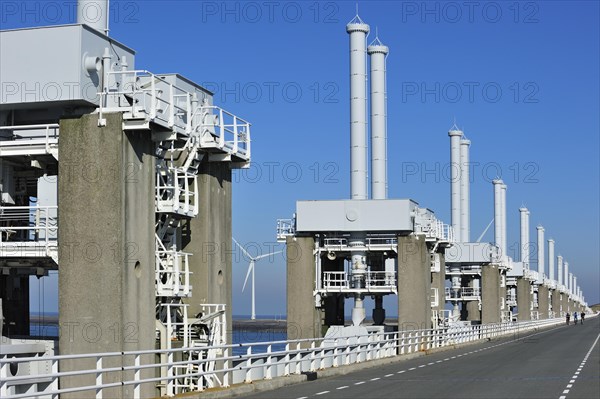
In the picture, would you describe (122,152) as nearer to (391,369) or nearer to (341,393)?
(341,393)

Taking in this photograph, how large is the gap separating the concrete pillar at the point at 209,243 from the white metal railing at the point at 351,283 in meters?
30.9

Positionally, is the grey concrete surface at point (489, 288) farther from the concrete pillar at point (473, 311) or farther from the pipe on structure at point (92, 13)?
the pipe on structure at point (92, 13)

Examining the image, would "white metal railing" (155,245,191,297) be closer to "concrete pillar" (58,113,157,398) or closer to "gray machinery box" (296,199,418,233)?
"concrete pillar" (58,113,157,398)

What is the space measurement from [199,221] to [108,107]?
7.85 m

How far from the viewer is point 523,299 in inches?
5418

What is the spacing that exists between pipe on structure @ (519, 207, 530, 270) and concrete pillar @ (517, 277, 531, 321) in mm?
3053

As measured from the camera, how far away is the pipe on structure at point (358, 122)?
66.6 m

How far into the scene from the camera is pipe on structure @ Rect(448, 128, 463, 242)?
101438 millimetres

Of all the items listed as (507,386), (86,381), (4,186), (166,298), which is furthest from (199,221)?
(507,386)

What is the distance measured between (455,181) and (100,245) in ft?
255

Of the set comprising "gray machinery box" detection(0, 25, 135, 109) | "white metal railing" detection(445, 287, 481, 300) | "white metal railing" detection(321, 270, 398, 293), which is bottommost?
"white metal railing" detection(445, 287, 481, 300)

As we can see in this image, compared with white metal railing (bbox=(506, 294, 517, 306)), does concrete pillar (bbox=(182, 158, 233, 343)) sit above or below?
above

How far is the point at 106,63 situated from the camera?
28750 mm

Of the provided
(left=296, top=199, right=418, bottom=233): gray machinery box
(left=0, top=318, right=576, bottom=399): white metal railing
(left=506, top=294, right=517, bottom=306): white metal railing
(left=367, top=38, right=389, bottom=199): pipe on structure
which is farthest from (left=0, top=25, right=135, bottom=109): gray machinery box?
(left=506, top=294, right=517, bottom=306): white metal railing
